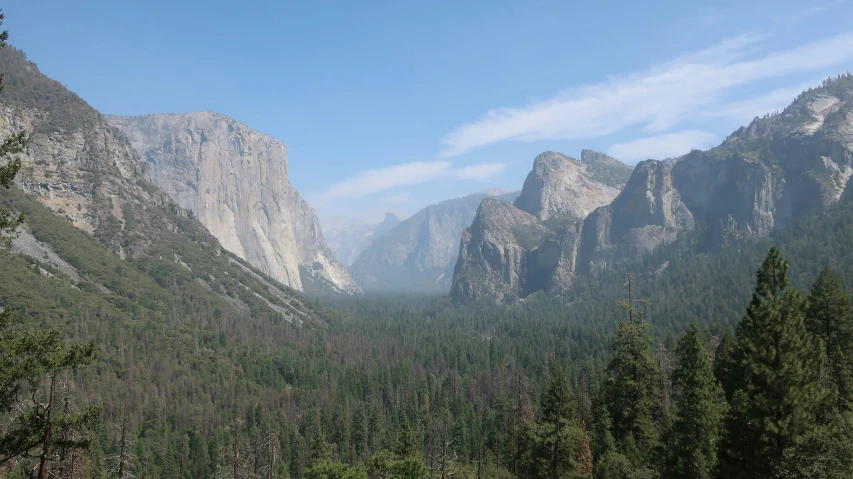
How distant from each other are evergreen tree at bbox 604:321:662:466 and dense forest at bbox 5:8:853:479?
184mm

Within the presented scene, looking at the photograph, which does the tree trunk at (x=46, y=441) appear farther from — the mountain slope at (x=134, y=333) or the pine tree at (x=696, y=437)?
the mountain slope at (x=134, y=333)

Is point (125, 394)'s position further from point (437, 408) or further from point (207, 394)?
point (437, 408)

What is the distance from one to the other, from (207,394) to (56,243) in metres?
105

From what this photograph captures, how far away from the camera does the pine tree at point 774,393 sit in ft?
75.6

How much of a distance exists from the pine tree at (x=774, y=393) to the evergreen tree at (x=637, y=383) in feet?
41.1

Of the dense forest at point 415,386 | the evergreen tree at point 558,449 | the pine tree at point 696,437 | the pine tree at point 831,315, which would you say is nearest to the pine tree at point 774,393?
the dense forest at point 415,386

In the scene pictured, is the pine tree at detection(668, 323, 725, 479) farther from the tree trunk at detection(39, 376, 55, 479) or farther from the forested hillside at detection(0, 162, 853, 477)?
the tree trunk at detection(39, 376, 55, 479)

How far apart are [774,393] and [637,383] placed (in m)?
15.2

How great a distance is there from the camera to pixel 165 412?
109 m

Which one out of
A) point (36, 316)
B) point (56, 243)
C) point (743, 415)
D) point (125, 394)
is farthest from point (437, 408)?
point (56, 243)

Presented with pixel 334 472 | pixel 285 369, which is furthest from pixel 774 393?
pixel 285 369

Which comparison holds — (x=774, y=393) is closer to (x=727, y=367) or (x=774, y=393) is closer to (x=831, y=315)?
(x=831, y=315)

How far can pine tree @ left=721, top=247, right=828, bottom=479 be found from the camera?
2305 cm

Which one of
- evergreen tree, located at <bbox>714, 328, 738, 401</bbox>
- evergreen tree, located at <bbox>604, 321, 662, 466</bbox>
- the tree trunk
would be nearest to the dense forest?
the tree trunk
